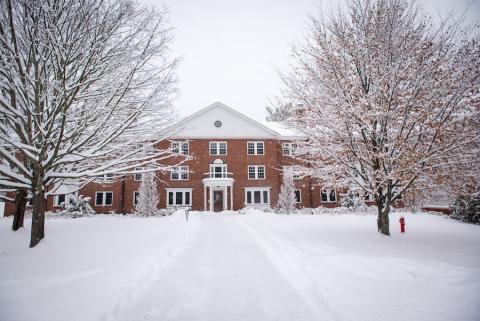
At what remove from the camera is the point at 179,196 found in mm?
28953

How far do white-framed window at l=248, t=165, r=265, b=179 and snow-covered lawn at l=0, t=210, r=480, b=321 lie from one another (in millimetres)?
21772

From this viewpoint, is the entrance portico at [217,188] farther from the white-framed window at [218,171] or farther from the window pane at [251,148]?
the window pane at [251,148]

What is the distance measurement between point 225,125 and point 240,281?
25.9m

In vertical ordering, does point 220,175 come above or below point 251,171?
below

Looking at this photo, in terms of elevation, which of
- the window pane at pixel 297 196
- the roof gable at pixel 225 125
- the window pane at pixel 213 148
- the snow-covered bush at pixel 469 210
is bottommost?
the snow-covered bush at pixel 469 210

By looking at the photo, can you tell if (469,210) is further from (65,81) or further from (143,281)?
(65,81)

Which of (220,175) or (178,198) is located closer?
(178,198)

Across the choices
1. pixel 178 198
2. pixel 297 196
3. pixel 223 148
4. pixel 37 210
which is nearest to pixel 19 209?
pixel 37 210

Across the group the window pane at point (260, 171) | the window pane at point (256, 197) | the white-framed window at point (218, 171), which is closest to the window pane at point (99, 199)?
the white-framed window at point (218, 171)

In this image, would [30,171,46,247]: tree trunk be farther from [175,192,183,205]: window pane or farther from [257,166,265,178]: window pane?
[257,166,265,178]: window pane

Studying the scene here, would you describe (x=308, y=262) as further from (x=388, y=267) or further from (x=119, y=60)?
(x=119, y=60)

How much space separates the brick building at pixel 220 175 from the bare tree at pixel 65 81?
20339 mm

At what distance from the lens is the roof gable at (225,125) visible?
29.6 m

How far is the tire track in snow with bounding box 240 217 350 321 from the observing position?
3709 millimetres
